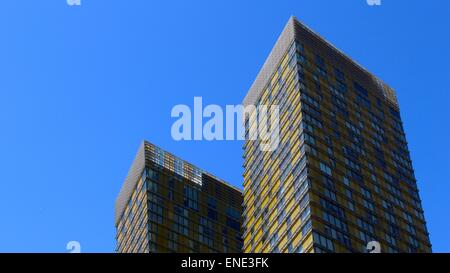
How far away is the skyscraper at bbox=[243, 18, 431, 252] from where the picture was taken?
116 meters

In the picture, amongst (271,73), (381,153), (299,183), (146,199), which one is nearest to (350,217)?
(299,183)

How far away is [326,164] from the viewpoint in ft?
400

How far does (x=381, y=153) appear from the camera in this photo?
13662 centimetres

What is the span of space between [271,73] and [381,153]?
23716 mm

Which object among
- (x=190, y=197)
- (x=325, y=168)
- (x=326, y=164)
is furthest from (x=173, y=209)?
(x=325, y=168)

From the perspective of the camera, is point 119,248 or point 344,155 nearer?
point 344,155

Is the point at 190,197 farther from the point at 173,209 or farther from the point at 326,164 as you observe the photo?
the point at 326,164

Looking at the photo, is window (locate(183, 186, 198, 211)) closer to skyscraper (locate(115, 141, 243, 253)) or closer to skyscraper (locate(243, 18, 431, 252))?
skyscraper (locate(115, 141, 243, 253))

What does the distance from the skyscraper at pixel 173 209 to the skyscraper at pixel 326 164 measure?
22266 mm

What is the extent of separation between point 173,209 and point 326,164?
45.3 metres

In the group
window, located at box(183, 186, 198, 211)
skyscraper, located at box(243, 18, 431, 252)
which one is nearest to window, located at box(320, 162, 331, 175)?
skyscraper, located at box(243, 18, 431, 252)

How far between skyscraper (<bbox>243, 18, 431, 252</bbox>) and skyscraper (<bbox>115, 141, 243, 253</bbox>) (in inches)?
877
